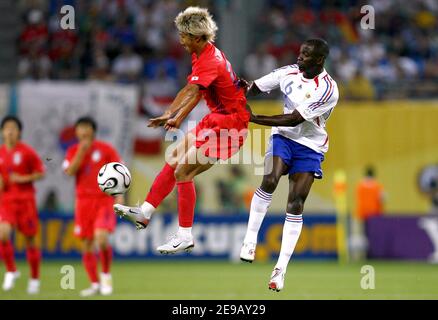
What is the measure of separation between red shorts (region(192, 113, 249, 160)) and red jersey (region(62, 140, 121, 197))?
4.14 meters

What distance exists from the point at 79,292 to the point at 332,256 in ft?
28.0

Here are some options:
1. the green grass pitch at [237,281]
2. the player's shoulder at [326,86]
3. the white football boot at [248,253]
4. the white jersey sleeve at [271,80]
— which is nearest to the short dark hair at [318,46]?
the player's shoulder at [326,86]

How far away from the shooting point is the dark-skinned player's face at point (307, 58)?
12.0 m

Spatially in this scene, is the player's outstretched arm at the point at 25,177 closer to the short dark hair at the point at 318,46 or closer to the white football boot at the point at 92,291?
the white football boot at the point at 92,291

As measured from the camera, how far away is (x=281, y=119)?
1191 centimetres

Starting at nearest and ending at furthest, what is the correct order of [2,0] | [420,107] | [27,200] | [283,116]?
→ 1. [283,116]
2. [27,200]
3. [420,107]
4. [2,0]

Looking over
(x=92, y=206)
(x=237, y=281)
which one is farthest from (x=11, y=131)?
(x=237, y=281)

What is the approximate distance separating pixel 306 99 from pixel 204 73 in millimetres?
1322

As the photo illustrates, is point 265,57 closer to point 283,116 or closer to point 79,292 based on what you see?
point 79,292

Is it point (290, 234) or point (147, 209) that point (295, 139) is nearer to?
point (290, 234)

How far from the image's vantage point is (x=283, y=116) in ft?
39.2

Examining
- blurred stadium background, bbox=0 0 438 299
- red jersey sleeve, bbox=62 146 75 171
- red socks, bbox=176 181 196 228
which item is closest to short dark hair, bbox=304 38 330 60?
red socks, bbox=176 181 196 228
